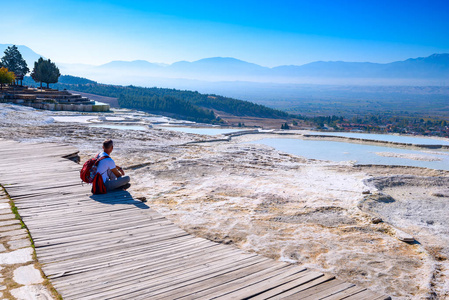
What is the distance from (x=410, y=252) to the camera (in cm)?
547

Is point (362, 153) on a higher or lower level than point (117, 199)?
higher

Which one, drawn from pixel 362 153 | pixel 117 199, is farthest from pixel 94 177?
pixel 362 153

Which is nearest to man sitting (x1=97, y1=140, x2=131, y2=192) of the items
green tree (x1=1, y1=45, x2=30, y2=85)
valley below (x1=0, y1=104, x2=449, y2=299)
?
valley below (x1=0, y1=104, x2=449, y2=299)

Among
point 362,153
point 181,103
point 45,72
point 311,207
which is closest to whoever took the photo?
point 311,207

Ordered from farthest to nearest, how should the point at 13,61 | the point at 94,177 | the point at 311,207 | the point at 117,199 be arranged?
the point at 13,61 → the point at 311,207 → the point at 94,177 → the point at 117,199

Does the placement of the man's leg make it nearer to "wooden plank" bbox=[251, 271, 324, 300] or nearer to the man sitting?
the man sitting

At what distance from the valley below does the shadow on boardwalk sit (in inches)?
31.9

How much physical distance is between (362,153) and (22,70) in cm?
4869

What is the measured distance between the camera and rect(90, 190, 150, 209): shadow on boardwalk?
5994 millimetres

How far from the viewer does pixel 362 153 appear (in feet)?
47.1

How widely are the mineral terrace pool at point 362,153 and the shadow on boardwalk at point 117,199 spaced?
8808mm

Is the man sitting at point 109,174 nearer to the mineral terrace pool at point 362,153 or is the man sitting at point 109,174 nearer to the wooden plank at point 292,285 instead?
the wooden plank at point 292,285

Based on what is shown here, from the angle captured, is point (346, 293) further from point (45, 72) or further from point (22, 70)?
point (22, 70)

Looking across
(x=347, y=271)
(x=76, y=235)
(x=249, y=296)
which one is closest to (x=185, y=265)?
(x=249, y=296)
